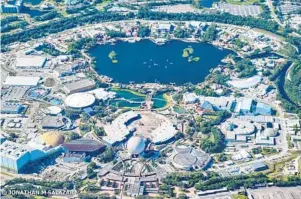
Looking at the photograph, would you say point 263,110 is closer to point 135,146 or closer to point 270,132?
point 270,132

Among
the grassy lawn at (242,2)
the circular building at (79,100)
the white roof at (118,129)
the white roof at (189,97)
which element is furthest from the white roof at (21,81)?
the grassy lawn at (242,2)

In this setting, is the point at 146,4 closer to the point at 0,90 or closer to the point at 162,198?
the point at 0,90

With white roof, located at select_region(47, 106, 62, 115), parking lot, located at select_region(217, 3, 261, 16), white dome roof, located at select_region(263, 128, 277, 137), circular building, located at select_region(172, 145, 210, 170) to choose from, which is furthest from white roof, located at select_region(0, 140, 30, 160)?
parking lot, located at select_region(217, 3, 261, 16)

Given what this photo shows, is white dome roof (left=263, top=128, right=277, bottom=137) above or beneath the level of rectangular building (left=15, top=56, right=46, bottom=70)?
above

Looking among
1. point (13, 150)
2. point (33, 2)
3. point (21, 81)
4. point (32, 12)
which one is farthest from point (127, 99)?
point (33, 2)

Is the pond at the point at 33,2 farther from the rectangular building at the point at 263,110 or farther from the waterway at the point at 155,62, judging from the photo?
the rectangular building at the point at 263,110

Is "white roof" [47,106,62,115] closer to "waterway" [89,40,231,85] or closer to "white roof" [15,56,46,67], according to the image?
"waterway" [89,40,231,85]

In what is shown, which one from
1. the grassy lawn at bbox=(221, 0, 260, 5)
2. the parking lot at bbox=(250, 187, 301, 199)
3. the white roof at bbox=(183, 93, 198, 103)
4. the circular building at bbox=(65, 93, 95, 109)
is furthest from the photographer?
the grassy lawn at bbox=(221, 0, 260, 5)
